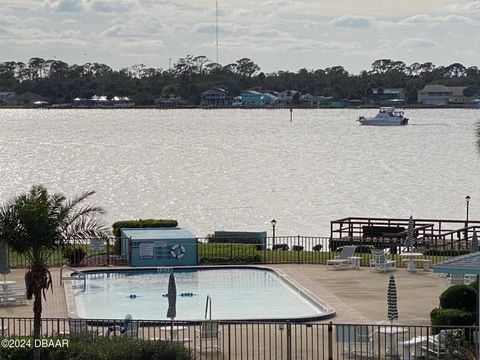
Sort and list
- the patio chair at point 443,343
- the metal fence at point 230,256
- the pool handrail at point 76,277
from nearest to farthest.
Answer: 1. the patio chair at point 443,343
2. the pool handrail at point 76,277
3. the metal fence at point 230,256

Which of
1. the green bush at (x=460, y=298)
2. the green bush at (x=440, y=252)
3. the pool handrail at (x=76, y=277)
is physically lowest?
the green bush at (x=440, y=252)

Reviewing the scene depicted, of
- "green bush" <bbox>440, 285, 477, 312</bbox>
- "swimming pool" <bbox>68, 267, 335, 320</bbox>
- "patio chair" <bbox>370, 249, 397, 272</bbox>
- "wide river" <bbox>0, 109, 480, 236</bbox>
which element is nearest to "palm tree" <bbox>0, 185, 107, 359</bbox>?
"swimming pool" <bbox>68, 267, 335, 320</bbox>

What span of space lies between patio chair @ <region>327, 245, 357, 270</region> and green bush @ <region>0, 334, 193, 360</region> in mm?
15226

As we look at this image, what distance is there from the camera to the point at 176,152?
153000 millimetres

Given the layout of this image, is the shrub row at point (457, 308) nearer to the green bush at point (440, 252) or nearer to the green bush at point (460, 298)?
the green bush at point (460, 298)

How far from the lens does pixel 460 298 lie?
26.6m

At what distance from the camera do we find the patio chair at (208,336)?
25.1 meters

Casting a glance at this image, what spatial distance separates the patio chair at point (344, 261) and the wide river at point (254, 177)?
32.3 meters

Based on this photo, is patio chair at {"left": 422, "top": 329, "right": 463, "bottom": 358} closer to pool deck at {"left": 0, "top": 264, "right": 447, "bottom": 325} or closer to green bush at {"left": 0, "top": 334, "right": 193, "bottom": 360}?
pool deck at {"left": 0, "top": 264, "right": 447, "bottom": 325}

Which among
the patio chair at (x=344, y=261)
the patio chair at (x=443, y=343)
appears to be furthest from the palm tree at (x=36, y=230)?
the patio chair at (x=344, y=261)

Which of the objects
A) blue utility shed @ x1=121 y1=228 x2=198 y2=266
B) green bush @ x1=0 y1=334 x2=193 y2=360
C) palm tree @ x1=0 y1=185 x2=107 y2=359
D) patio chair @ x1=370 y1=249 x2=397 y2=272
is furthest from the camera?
blue utility shed @ x1=121 y1=228 x2=198 y2=266

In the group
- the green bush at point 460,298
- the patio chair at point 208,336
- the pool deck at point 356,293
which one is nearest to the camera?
the patio chair at point 208,336

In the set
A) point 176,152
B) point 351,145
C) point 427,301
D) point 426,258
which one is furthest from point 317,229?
point 351,145

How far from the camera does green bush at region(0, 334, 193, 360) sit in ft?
71.8
